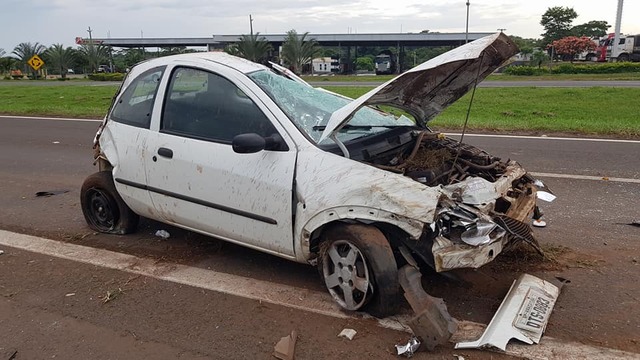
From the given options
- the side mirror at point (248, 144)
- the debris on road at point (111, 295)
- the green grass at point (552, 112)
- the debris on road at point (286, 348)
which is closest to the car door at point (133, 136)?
the debris on road at point (111, 295)

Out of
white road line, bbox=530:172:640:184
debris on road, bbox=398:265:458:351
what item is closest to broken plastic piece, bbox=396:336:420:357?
debris on road, bbox=398:265:458:351

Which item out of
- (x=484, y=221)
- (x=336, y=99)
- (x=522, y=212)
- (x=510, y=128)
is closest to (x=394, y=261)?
(x=484, y=221)

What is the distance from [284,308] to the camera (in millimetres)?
3633

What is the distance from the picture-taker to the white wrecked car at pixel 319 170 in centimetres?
332

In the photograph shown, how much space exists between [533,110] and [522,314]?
40.9 feet

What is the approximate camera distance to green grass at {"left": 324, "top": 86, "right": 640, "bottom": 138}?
1079 centimetres

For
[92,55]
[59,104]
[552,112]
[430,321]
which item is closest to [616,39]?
[552,112]

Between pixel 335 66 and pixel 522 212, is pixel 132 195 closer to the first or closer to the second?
pixel 522 212

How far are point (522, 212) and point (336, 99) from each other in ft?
6.11

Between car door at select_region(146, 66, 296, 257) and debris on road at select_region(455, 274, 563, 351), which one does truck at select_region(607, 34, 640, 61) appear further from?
car door at select_region(146, 66, 296, 257)

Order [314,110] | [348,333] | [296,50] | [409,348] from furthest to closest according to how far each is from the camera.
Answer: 1. [296,50]
2. [314,110]
3. [348,333]
4. [409,348]

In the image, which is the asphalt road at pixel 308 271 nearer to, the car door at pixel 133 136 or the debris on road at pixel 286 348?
the debris on road at pixel 286 348

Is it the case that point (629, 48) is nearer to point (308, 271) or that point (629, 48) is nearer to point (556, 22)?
point (556, 22)

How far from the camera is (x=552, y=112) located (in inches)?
559
